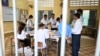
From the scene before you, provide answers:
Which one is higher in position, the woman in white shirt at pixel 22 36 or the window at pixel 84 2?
the window at pixel 84 2

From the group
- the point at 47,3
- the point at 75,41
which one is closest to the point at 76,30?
the point at 75,41

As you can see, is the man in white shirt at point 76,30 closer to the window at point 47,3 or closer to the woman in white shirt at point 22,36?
the woman in white shirt at point 22,36

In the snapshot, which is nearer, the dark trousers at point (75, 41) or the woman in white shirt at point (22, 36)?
the dark trousers at point (75, 41)

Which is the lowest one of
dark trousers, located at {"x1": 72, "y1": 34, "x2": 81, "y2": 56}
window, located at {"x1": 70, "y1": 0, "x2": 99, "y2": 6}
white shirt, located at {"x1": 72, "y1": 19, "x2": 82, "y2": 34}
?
dark trousers, located at {"x1": 72, "y1": 34, "x2": 81, "y2": 56}

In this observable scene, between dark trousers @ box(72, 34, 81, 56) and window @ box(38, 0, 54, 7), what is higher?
window @ box(38, 0, 54, 7)

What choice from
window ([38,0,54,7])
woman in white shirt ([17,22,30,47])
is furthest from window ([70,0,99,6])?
woman in white shirt ([17,22,30,47])

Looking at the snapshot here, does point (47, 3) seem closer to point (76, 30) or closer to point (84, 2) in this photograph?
point (84, 2)

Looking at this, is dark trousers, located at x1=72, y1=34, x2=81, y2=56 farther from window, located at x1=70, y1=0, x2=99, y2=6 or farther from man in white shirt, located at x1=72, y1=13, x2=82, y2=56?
window, located at x1=70, y1=0, x2=99, y2=6

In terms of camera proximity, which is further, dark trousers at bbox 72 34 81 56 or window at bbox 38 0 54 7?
window at bbox 38 0 54 7

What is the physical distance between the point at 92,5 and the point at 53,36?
5215 mm

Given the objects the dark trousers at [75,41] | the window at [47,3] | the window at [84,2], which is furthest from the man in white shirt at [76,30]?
the window at [47,3]

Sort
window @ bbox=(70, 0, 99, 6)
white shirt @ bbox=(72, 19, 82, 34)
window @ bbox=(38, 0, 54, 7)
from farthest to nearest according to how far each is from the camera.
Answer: window @ bbox=(38, 0, 54, 7), window @ bbox=(70, 0, 99, 6), white shirt @ bbox=(72, 19, 82, 34)

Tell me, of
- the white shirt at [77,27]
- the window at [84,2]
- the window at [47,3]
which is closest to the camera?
the white shirt at [77,27]

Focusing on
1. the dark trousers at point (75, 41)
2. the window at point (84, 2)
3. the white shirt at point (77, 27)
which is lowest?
the dark trousers at point (75, 41)
